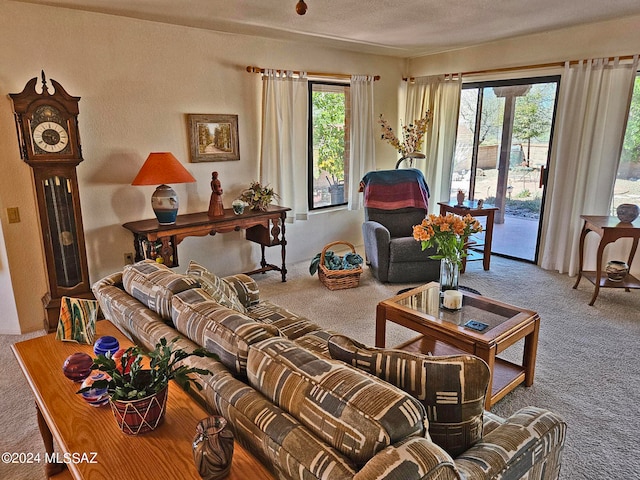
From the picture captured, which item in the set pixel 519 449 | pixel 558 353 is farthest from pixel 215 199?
pixel 519 449

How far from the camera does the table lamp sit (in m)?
3.55

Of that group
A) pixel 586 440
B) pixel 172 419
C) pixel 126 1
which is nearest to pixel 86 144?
pixel 126 1

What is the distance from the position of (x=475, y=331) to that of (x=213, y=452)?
1.76m

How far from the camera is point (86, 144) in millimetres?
3580

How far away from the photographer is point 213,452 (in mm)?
1120

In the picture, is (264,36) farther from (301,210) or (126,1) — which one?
(301,210)

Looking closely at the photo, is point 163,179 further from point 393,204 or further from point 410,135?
point 410,135

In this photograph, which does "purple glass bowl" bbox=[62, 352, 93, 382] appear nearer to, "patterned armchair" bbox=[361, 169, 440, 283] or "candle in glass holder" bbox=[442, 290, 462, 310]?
"candle in glass holder" bbox=[442, 290, 462, 310]

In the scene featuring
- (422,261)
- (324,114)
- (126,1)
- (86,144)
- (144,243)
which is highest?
(126,1)

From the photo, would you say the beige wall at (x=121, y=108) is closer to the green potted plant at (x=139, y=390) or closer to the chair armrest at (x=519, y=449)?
the green potted plant at (x=139, y=390)

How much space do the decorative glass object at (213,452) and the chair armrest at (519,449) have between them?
2.05ft

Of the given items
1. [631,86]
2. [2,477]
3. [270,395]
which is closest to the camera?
[270,395]

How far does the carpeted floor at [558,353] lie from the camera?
2.19 metres

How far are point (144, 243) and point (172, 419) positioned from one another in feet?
8.36
